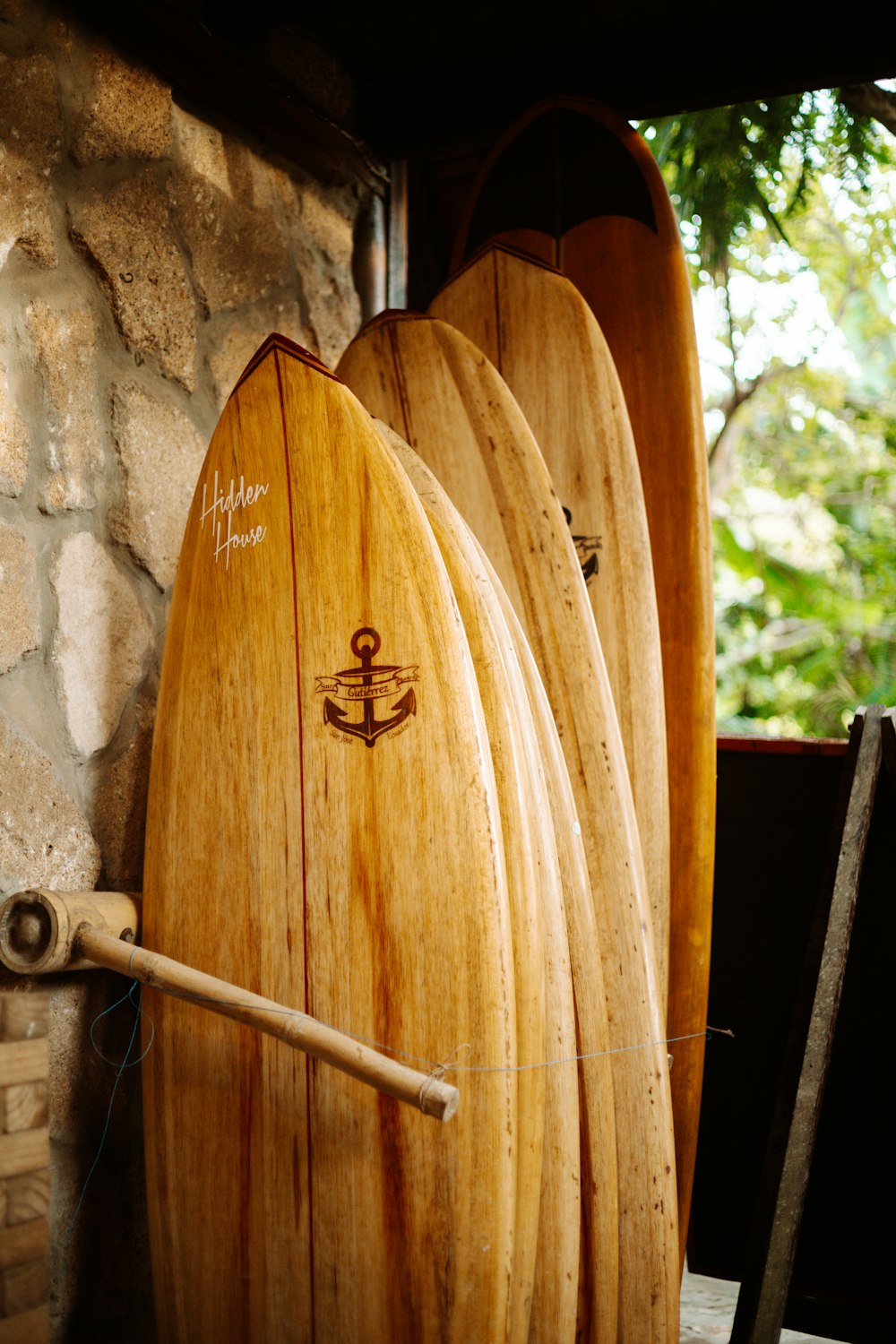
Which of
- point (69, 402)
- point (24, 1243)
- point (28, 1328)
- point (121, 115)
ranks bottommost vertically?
point (28, 1328)

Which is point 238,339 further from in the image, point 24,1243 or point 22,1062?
point 24,1243

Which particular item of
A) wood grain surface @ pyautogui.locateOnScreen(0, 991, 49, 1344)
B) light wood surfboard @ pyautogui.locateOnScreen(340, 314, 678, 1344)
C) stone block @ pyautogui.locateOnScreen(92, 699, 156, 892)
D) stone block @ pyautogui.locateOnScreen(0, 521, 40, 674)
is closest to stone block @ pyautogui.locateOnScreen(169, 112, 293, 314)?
light wood surfboard @ pyautogui.locateOnScreen(340, 314, 678, 1344)

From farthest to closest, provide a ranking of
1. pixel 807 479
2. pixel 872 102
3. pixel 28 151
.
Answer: pixel 807 479 → pixel 872 102 → pixel 28 151

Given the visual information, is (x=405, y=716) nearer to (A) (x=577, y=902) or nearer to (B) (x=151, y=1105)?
(A) (x=577, y=902)

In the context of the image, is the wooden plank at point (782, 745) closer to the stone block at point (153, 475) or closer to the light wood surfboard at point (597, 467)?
the light wood surfboard at point (597, 467)

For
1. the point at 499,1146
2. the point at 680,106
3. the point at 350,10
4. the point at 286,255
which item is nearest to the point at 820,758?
the point at 499,1146

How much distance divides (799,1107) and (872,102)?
2.08 meters

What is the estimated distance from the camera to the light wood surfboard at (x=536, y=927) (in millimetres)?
1244

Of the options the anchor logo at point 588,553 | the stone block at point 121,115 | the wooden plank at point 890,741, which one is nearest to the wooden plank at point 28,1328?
the anchor logo at point 588,553

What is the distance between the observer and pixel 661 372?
185 centimetres

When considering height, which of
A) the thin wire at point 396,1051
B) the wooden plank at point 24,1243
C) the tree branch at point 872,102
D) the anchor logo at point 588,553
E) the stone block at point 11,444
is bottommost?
the wooden plank at point 24,1243

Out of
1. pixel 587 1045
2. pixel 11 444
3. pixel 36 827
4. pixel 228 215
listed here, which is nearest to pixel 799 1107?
pixel 587 1045

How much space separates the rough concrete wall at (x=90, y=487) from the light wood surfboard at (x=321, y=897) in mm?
94

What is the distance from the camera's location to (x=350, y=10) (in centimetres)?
182
